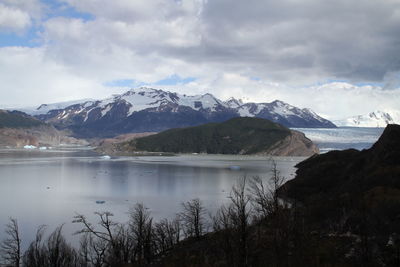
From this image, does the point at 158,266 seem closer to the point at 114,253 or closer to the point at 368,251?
the point at 114,253

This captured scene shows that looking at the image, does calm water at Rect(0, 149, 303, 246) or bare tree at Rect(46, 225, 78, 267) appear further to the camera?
calm water at Rect(0, 149, 303, 246)

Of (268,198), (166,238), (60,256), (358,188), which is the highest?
(268,198)

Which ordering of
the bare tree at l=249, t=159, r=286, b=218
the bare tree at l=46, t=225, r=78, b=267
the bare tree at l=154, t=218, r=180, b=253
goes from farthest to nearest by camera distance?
the bare tree at l=154, t=218, r=180, b=253
the bare tree at l=46, t=225, r=78, b=267
the bare tree at l=249, t=159, r=286, b=218

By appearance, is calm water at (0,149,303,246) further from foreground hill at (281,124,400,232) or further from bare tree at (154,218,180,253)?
foreground hill at (281,124,400,232)

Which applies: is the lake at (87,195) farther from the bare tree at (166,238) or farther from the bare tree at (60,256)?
the bare tree at (166,238)

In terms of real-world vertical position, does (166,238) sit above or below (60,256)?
below

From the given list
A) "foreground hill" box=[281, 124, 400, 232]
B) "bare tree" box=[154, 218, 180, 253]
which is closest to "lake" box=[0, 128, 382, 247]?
"bare tree" box=[154, 218, 180, 253]

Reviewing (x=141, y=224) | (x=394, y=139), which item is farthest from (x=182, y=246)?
(x=394, y=139)

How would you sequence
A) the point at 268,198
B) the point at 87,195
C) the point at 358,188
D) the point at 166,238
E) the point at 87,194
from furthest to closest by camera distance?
1. the point at 87,194
2. the point at 87,195
3. the point at 358,188
4. the point at 166,238
5. the point at 268,198

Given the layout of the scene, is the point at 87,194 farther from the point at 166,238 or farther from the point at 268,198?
the point at 268,198

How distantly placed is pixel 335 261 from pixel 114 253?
1775cm

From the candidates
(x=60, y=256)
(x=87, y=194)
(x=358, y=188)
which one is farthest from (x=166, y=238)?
A: (x=87, y=194)

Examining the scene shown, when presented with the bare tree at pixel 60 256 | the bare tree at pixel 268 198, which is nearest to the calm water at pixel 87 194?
the bare tree at pixel 60 256

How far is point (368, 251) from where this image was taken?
86.4ft
